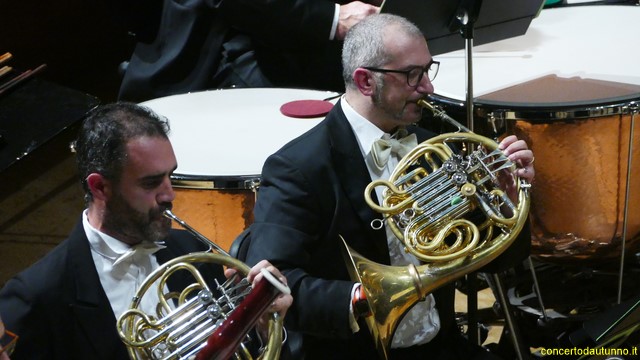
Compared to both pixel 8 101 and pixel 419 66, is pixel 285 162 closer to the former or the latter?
pixel 419 66

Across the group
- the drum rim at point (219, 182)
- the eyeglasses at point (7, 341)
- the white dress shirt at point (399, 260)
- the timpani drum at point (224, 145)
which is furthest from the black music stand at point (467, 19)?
the eyeglasses at point (7, 341)

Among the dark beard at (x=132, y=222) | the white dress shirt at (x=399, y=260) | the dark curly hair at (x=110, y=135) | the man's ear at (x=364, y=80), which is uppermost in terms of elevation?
the dark curly hair at (x=110, y=135)

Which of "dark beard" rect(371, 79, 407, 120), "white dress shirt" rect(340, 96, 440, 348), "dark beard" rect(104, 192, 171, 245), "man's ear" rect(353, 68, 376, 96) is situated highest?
"man's ear" rect(353, 68, 376, 96)

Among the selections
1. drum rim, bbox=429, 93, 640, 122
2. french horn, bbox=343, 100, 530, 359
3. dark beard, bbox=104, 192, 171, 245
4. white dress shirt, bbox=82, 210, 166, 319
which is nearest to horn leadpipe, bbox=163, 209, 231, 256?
dark beard, bbox=104, 192, 171, 245

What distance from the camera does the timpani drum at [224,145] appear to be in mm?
2754

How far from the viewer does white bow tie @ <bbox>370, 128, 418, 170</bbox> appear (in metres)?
2.42

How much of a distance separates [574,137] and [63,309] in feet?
5.14

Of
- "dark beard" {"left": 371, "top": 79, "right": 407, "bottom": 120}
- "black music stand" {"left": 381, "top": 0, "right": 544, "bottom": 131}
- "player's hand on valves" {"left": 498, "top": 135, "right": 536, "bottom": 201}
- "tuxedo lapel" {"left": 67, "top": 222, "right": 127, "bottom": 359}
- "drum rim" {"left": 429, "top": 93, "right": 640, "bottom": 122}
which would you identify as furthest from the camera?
"drum rim" {"left": 429, "top": 93, "right": 640, "bottom": 122}

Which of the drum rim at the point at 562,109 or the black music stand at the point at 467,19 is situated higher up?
the black music stand at the point at 467,19

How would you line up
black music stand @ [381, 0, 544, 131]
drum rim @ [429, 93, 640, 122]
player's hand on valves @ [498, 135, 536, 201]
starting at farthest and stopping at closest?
drum rim @ [429, 93, 640, 122] < black music stand @ [381, 0, 544, 131] < player's hand on valves @ [498, 135, 536, 201]

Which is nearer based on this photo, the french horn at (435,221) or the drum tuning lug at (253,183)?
the french horn at (435,221)

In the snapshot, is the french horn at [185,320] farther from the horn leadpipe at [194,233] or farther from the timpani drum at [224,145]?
the timpani drum at [224,145]

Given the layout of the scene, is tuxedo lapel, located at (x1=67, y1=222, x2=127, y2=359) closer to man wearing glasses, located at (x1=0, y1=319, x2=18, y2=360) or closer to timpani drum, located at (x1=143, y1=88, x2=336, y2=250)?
man wearing glasses, located at (x1=0, y1=319, x2=18, y2=360)

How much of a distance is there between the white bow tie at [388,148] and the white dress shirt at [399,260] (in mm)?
28
